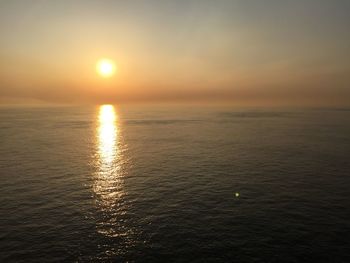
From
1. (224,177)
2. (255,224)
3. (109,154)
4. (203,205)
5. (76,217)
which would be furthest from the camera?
(109,154)

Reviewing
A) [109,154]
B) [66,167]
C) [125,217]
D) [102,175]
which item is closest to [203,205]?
[125,217]

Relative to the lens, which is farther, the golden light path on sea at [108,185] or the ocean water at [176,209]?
the golden light path on sea at [108,185]

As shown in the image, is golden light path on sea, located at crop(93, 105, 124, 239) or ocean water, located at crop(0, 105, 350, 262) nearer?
ocean water, located at crop(0, 105, 350, 262)

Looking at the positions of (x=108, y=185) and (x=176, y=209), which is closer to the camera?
(x=176, y=209)

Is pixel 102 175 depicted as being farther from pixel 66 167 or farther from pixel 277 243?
pixel 277 243

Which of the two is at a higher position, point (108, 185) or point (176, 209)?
point (176, 209)

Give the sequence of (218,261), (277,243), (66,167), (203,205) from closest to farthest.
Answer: (218,261) < (277,243) < (203,205) < (66,167)

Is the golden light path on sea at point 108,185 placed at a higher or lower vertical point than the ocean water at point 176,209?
lower

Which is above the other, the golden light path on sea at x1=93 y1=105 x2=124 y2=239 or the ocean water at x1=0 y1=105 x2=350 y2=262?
the ocean water at x1=0 y1=105 x2=350 y2=262

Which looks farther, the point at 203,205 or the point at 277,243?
the point at 203,205
